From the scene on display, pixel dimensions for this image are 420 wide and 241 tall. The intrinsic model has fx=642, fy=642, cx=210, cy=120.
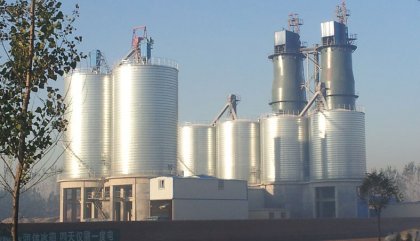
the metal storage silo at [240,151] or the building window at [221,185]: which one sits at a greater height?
the metal storage silo at [240,151]

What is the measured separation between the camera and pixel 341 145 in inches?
4040

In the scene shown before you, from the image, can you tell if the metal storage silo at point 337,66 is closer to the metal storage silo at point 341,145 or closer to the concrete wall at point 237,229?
the metal storage silo at point 341,145

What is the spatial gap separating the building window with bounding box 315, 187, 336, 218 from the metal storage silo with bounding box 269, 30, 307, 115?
65.6 ft

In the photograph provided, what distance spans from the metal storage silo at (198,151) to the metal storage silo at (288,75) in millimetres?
14220

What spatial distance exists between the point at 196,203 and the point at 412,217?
37364 millimetres

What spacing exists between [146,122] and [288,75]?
4356 centimetres

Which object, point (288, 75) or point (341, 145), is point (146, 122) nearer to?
point (341, 145)

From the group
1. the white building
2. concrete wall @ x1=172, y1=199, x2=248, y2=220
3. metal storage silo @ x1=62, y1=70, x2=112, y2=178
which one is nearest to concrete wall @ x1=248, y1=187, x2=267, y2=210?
concrete wall @ x1=172, y1=199, x2=248, y2=220

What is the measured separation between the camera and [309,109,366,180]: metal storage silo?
10256cm

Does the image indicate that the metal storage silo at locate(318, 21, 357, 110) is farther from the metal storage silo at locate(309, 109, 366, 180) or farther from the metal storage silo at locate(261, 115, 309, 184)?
the metal storage silo at locate(309, 109, 366, 180)

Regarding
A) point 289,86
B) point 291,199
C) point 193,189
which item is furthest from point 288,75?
point 193,189

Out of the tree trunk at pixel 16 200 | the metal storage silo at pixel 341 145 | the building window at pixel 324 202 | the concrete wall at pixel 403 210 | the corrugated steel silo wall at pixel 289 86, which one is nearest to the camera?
the tree trunk at pixel 16 200

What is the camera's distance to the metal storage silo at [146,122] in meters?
87.1

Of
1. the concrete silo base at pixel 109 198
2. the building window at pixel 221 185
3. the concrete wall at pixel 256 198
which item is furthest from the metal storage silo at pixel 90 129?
the concrete wall at pixel 256 198
